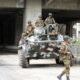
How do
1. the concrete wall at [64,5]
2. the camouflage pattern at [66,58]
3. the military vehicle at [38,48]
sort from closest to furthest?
the camouflage pattern at [66,58] < the military vehicle at [38,48] < the concrete wall at [64,5]

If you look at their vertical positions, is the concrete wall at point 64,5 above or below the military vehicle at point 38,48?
above

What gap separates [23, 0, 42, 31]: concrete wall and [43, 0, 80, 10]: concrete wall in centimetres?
71

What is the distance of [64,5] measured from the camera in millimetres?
33250

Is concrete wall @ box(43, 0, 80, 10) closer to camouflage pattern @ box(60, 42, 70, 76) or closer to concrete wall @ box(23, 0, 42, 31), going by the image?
concrete wall @ box(23, 0, 42, 31)

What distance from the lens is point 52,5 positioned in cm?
3294

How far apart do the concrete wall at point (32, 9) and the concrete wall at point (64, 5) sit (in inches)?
27.9

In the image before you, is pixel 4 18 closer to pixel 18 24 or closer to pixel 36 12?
pixel 18 24

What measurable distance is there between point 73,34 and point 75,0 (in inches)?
724

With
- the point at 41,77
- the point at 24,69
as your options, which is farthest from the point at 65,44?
the point at 24,69

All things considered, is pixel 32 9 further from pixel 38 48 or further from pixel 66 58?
pixel 66 58

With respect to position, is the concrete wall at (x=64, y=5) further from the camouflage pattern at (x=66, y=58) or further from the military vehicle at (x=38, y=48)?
the camouflage pattern at (x=66, y=58)

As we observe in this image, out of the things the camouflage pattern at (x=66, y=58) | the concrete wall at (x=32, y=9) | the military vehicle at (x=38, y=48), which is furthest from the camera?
the concrete wall at (x=32, y=9)

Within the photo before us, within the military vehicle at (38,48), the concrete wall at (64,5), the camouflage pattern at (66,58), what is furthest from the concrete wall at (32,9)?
the camouflage pattern at (66,58)

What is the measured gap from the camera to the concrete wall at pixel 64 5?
3300cm
